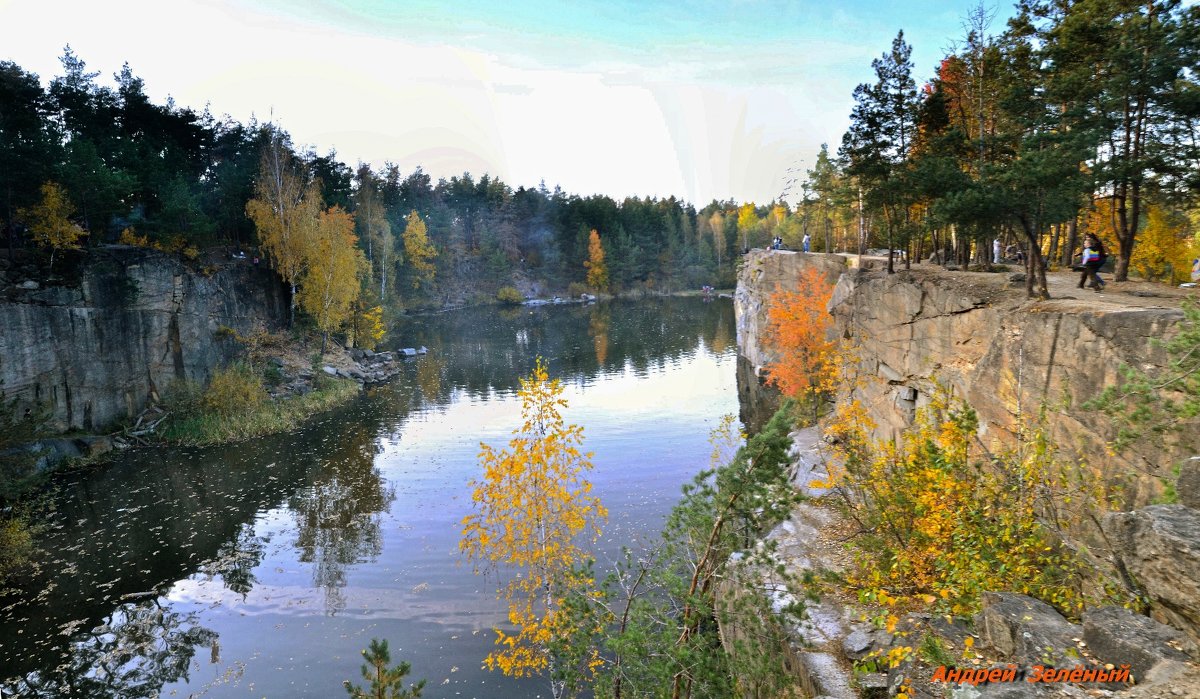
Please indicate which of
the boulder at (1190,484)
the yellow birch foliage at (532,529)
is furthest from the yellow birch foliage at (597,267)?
the boulder at (1190,484)

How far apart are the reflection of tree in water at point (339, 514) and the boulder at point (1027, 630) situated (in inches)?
644

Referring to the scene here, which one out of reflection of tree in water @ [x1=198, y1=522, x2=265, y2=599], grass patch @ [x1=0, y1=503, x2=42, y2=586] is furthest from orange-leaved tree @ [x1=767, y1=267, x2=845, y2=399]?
grass patch @ [x1=0, y1=503, x2=42, y2=586]

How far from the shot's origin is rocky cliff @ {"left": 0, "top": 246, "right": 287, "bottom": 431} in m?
28.3

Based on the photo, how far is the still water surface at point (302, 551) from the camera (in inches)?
584

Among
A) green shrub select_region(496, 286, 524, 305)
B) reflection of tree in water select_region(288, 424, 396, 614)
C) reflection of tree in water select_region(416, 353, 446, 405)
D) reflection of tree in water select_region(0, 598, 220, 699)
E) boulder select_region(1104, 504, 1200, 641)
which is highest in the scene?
green shrub select_region(496, 286, 524, 305)

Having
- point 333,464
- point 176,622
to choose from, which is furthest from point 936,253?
point 176,622

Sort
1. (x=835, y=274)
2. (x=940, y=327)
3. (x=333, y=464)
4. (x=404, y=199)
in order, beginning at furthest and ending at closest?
1. (x=404, y=199)
2. (x=835, y=274)
3. (x=333, y=464)
4. (x=940, y=327)

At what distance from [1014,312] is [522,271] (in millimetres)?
109915

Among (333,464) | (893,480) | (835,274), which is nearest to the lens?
(893,480)

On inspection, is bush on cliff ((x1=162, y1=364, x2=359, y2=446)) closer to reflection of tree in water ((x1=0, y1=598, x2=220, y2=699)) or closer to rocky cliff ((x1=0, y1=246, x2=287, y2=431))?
rocky cliff ((x1=0, y1=246, x2=287, y2=431))

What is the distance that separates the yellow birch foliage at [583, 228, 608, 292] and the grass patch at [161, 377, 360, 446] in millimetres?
83410

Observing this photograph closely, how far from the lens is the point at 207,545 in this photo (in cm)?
2147

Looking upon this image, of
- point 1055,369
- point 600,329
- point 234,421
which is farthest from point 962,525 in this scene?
point 600,329

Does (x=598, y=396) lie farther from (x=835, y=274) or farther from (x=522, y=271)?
(x=522, y=271)
